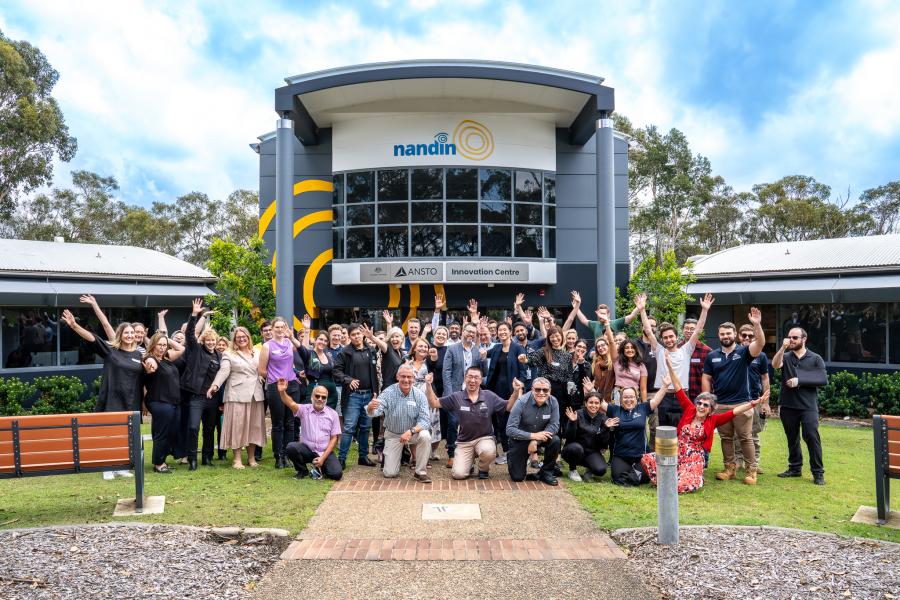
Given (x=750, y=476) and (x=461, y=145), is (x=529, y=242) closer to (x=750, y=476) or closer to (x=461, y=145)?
(x=461, y=145)

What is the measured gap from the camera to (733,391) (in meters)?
7.62

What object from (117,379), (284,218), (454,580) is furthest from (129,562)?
(284,218)

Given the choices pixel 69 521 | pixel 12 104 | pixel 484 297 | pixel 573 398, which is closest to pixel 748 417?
pixel 573 398

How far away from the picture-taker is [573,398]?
818cm

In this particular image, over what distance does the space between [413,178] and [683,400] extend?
11642 mm

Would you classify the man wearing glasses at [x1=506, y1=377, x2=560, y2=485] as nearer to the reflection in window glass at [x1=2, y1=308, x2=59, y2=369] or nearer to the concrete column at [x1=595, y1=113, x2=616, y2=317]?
the concrete column at [x1=595, y1=113, x2=616, y2=317]

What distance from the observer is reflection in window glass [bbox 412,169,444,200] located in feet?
57.5

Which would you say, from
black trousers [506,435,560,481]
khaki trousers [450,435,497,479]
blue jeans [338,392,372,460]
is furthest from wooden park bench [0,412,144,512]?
black trousers [506,435,560,481]

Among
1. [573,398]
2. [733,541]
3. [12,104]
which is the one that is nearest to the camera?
[733,541]

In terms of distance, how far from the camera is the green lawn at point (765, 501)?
578 cm

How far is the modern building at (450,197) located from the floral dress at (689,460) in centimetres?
917

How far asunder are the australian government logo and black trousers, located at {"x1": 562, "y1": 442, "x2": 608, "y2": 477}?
1123 cm

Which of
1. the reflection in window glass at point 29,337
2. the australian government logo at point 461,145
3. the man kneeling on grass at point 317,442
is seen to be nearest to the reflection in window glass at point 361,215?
the australian government logo at point 461,145

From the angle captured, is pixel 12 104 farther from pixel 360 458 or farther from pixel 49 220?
pixel 360 458
